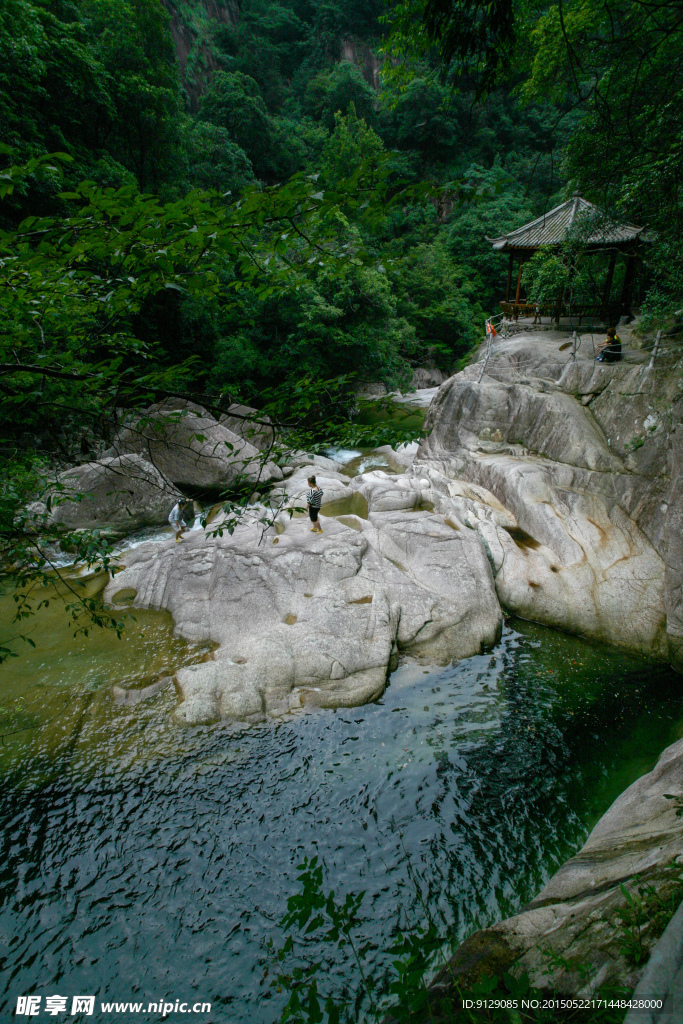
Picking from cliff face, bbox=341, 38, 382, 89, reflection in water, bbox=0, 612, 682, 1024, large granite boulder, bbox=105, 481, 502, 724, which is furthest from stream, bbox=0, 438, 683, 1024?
cliff face, bbox=341, 38, 382, 89

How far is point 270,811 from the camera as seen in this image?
5.45 meters

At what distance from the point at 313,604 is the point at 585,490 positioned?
6.72 m

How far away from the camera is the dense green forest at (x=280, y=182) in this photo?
8.28 feet

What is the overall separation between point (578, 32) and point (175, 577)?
467 inches

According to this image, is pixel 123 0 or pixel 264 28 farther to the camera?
pixel 264 28

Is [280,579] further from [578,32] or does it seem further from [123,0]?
[123,0]

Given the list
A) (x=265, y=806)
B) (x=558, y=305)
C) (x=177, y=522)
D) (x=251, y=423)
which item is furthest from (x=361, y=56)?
(x=265, y=806)

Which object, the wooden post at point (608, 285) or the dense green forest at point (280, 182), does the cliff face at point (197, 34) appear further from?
the wooden post at point (608, 285)

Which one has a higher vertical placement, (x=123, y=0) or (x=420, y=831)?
(x=123, y=0)

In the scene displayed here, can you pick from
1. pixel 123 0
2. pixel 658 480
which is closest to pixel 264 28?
pixel 123 0

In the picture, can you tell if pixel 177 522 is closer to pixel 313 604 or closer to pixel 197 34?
pixel 313 604

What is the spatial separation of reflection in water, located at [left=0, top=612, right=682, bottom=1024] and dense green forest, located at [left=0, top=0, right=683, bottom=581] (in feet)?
12.5

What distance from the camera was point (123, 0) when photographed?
730 inches

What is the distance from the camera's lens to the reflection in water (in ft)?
14.0
